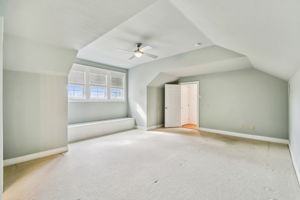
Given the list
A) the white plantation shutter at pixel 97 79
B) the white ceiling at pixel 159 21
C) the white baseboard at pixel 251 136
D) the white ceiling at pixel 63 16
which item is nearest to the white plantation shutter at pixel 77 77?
the white plantation shutter at pixel 97 79

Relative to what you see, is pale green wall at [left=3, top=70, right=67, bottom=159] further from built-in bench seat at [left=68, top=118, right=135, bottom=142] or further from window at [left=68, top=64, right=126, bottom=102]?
window at [left=68, top=64, right=126, bottom=102]

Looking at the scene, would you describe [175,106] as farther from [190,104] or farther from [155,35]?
[155,35]

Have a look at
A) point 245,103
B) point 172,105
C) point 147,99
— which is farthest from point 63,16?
point 245,103

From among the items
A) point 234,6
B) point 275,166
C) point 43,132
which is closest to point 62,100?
point 43,132

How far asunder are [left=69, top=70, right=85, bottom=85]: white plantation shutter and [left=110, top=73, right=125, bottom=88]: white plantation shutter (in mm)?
1162

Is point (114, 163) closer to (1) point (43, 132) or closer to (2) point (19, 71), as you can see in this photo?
(1) point (43, 132)

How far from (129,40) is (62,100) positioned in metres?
2.18

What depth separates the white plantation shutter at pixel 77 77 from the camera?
4.54 meters

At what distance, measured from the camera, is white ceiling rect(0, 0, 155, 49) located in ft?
5.17

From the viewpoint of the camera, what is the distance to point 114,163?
2.61 metres

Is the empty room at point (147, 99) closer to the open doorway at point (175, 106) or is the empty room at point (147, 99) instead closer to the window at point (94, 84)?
the window at point (94, 84)

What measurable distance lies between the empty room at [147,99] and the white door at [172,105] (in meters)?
0.91

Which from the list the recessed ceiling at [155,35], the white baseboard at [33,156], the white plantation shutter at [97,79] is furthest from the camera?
the white plantation shutter at [97,79]

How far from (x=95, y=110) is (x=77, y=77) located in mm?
1351
